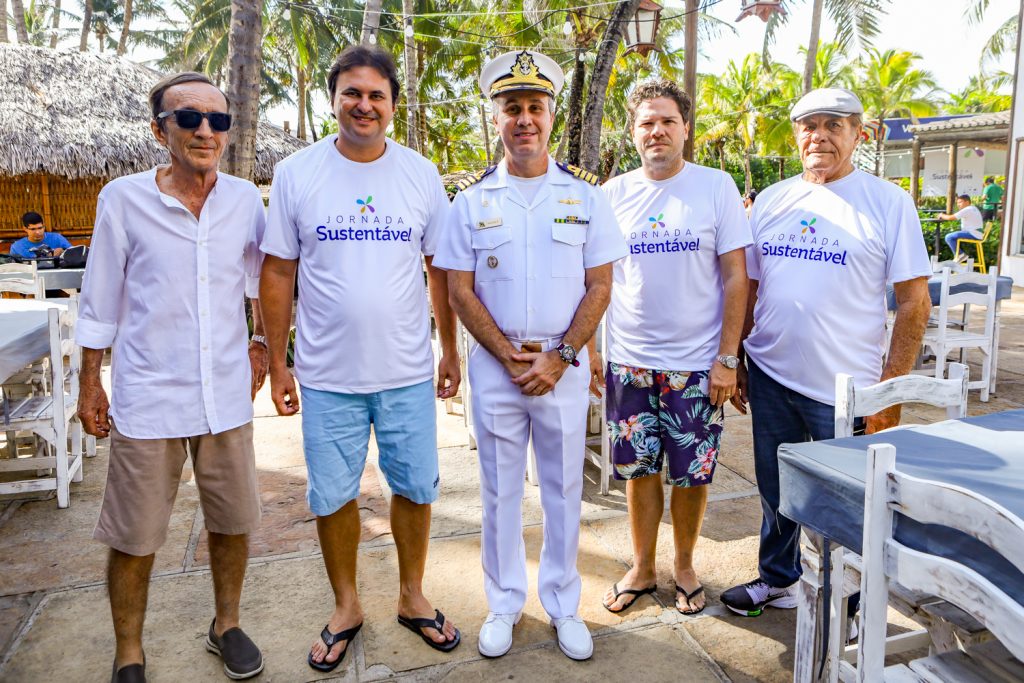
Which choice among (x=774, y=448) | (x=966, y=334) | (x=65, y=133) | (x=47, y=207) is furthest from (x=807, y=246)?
(x=47, y=207)

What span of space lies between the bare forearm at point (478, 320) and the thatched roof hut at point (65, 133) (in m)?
12.1

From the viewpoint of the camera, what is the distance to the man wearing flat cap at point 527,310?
8.52 feet

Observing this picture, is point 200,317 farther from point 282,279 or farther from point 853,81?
point 853,81

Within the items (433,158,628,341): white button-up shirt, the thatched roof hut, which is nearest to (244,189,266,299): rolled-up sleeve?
(433,158,628,341): white button-up shirt

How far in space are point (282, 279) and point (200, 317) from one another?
1.05ft

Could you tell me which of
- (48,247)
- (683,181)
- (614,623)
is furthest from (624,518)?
(48,247)

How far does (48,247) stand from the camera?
10.2m

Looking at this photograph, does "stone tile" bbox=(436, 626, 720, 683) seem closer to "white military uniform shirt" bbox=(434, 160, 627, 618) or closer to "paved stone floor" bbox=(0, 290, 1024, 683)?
"paved stone floor" bbox=(0, 290, 1024, 683)

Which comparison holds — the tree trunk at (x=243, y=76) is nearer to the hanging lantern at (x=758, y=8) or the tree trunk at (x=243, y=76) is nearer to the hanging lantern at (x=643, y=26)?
the hanging lantern at (x=643, y=26)

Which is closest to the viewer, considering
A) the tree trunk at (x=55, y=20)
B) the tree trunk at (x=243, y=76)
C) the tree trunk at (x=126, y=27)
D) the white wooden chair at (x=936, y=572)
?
the white wooden chair at (x=936, y=572)

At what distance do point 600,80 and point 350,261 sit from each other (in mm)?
6313

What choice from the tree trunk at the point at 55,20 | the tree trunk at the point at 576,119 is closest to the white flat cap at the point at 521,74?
the tree trunk at the point at 576,119

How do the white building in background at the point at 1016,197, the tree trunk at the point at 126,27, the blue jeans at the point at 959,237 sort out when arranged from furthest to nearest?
the tree trunk at the point at 126,27
the blue jeans at the point at 959,237
the white building in background at the point at 1016,197

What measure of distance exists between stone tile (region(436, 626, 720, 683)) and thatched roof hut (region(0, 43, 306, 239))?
12.6 m
